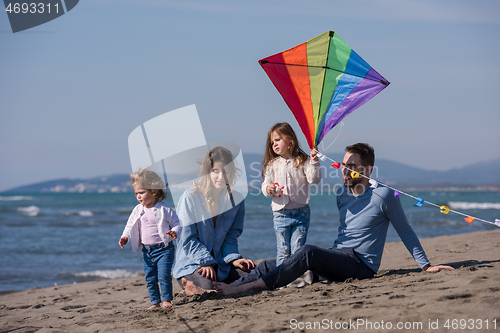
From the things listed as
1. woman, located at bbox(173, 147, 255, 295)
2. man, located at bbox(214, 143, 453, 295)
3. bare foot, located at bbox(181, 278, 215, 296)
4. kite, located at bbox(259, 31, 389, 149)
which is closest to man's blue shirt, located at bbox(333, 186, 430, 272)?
man, located at bbox(214, 143, 453, 295)

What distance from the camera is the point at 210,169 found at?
399 cm

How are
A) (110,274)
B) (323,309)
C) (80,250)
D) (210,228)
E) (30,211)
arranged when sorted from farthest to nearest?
(30,211) < (80,250) < (110,274) < (210,228) < (323,309)

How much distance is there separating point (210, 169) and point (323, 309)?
1811 mm

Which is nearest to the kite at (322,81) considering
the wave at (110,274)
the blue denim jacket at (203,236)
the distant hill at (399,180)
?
the blue denim jacket at (203,236)

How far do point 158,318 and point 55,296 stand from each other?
2.75m

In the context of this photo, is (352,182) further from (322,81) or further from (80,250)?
(80,250)

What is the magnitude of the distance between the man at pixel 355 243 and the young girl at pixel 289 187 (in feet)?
0.99

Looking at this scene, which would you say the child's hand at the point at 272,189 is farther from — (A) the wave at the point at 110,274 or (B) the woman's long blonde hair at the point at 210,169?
(A) the wave at the point at 110,274

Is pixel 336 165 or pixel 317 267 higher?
pixel 336 165

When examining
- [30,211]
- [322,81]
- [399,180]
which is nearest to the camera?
[322,81]

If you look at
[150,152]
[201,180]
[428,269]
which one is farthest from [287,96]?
[428,269]

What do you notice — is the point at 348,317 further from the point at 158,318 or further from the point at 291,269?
the point at 158,318

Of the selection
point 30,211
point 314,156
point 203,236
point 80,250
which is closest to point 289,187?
point 314,156

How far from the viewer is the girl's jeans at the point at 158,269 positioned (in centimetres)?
373
